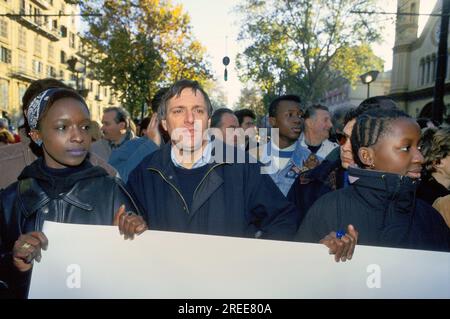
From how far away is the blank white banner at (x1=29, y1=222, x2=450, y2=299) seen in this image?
169 cm

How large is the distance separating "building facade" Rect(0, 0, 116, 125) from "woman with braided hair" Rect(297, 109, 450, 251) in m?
27.0

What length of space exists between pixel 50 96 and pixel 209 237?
106cm

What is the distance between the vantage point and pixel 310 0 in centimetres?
2570

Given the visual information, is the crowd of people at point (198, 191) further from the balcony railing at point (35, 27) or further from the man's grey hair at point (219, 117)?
the balcony railing at point (35, 27)

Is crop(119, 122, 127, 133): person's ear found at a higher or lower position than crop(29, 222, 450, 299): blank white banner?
higher

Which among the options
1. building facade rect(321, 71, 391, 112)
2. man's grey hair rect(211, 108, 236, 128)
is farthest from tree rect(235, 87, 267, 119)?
man's grey hair rect(211, 108, 236, 128)

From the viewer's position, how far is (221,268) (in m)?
1.71

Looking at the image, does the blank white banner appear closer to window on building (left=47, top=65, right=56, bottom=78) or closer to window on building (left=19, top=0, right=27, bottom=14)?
window on building (left=19, top=0, right=27, bottom=14)

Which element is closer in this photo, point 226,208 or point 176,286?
point 176,286

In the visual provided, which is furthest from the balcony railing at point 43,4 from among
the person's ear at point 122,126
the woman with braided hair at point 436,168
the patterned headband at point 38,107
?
the woman with braided hair at point 436,168

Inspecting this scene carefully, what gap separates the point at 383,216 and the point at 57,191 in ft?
5.09
